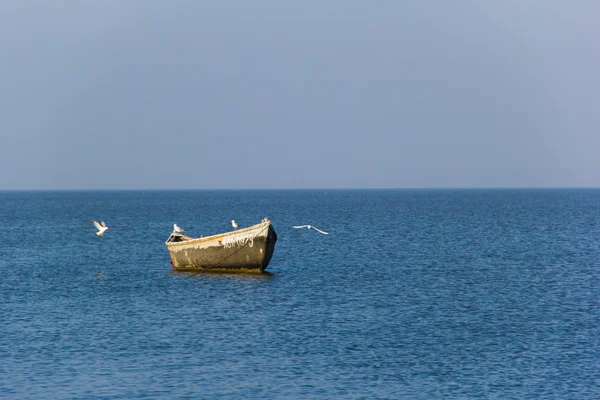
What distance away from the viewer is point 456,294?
47000 mm

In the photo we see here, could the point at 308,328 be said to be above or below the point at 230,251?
below

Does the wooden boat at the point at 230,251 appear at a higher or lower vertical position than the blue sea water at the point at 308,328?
higher

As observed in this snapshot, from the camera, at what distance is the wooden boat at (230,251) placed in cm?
5199

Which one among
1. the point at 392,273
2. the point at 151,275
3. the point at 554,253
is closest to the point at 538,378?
the point at 392,273

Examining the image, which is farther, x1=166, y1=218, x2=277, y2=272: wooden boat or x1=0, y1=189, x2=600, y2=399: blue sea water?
x1=166, y1=218, x2=277, y2=272: wooden boat

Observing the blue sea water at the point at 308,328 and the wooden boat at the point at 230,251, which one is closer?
the blue sea water at the point at 308,328

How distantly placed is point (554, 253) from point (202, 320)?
44.1 m

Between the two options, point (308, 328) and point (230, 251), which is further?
point (230, 251)

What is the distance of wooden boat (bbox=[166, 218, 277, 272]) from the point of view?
52.0m

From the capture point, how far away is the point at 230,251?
2103 inches

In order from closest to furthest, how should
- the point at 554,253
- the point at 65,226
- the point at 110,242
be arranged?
the point at 554,253
the point at 110,242
the point at 65,226

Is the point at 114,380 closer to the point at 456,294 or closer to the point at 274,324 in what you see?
the point at 274,324

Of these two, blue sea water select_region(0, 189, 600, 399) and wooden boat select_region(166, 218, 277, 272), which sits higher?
wooden boat select_region(166, 218, 277, 272)

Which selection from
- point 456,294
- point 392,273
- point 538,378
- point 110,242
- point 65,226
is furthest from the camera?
point 65,226
